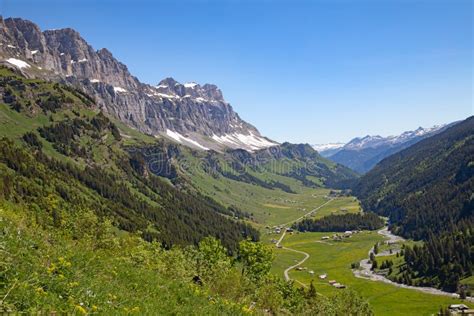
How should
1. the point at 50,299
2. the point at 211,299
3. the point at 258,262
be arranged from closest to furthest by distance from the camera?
the point at 50,299
the point at 211,299
the point at 258,262

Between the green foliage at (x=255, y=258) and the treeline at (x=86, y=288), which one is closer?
the treeline at (x=86, y=288)

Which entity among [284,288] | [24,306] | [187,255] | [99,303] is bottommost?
[284,288]

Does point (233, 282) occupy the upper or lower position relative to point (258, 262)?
upper

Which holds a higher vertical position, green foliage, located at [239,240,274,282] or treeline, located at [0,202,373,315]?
treeline, located at [0,202,373,315]

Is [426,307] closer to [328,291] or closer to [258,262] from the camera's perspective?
[328,291]

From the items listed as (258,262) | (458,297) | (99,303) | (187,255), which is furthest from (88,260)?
(458,297)

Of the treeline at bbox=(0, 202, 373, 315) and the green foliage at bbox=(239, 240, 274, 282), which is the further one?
the green foliage at bbox=(239, 240, 274, 282)

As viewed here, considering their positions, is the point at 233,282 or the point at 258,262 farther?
the point at 258,262

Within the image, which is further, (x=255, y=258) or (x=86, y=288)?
(x=255, y=258)

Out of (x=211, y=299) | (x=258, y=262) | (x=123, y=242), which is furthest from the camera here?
(x=258, y=262)

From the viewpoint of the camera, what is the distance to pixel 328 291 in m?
Result: 186

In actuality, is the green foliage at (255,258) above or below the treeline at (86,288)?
below

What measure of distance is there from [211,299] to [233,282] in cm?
744

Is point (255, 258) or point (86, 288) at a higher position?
point (86, 288)
